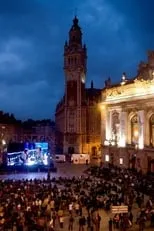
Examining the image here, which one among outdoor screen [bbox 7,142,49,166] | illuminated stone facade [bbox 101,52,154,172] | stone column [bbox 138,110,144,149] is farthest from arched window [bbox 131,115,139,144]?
outdoor screen [bbox 7,142,49,166]

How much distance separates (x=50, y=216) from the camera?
27.4 meters

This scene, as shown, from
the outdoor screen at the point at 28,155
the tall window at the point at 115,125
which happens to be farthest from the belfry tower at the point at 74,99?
the tall window at the point at 115,125

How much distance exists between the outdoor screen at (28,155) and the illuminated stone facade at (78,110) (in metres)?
17.9

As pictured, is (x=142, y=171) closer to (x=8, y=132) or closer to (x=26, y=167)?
(x=26, y=167)

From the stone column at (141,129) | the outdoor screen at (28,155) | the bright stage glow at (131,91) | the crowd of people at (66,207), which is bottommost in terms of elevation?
the crowd of people at (66,207)

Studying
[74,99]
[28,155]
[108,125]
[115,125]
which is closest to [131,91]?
[115,125]

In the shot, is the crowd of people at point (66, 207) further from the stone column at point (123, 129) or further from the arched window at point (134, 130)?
the stone column at point (123, 129)

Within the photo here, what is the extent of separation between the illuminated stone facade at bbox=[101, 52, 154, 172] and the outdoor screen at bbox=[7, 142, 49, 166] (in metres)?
12.0

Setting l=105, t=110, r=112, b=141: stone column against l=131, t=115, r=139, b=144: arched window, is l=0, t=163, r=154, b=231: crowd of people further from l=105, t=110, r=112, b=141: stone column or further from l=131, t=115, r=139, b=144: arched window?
l=105, t=110, r=112, b=141: stone column

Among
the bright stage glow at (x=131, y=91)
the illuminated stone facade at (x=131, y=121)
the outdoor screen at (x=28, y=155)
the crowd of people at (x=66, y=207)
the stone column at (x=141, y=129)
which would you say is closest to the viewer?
the crowd of people at (x=66, y=207)

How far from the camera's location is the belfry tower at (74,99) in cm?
9806

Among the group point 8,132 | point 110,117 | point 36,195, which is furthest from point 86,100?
point 36,195

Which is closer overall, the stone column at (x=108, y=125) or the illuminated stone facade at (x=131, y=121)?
the illuminated stone facade at (x=131, y=121)

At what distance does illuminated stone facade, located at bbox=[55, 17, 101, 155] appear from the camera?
98250 millimetres
